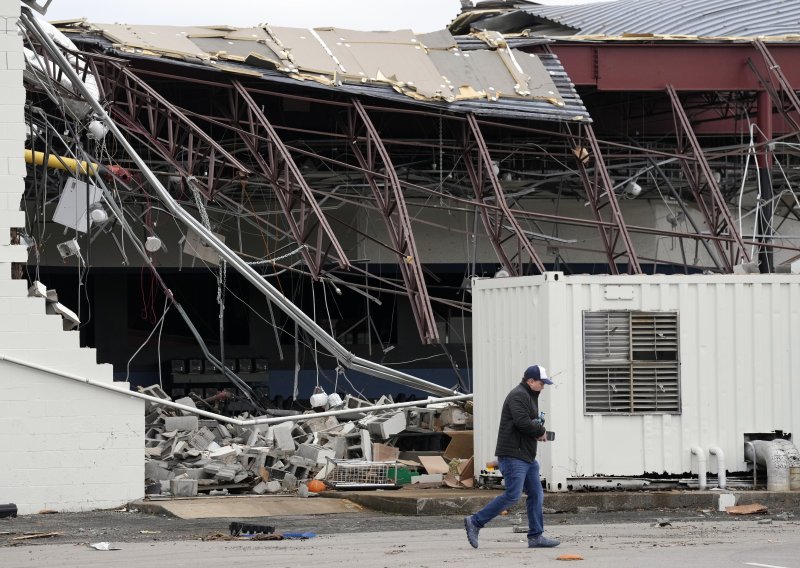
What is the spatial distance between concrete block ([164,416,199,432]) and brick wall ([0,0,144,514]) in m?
3.11

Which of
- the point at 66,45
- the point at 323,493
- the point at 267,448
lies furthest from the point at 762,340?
the point at 66,45

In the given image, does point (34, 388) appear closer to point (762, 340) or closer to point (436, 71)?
point (762, 340)

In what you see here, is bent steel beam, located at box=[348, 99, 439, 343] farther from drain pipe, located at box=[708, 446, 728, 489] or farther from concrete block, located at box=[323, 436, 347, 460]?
drain pipe, located at box=[708, 446, 728, 489]

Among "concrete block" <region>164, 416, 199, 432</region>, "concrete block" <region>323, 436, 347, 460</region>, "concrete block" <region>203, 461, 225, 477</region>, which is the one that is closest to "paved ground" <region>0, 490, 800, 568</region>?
"concrete block" <region>203, 461, 225, 477</region>

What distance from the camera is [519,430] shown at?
12.3 metres

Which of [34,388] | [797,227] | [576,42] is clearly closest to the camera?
[34,388]

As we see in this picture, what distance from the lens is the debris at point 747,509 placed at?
1493 centimetres

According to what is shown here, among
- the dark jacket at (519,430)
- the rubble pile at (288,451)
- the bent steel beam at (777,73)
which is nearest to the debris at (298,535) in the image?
the dark jacket at (519,430)

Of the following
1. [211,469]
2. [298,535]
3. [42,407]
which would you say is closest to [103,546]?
[298,535]

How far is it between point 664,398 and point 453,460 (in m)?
2.93

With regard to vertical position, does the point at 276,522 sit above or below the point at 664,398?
below

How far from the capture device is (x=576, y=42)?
27.1 m

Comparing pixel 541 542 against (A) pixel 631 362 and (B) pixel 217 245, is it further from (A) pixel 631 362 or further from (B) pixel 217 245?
(B) pixel 217 245

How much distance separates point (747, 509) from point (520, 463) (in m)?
3.84
